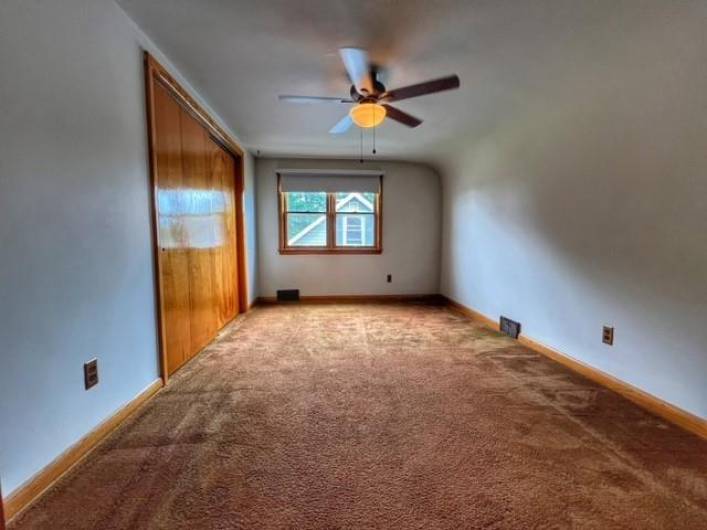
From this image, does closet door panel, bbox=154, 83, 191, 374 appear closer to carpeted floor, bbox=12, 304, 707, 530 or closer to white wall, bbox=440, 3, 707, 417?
carpeted floor, bbox=12, 304, 707, 530

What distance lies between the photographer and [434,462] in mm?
1407

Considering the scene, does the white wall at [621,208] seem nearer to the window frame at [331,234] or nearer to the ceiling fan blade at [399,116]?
the ceiling fan blade at [399,116]

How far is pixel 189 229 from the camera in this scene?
8.70ft

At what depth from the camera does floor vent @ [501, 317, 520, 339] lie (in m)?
3.19

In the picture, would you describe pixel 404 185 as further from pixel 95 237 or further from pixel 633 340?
pixel 95 237

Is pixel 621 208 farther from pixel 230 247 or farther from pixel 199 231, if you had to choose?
pixel 230 247

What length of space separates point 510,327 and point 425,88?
7.73 feet

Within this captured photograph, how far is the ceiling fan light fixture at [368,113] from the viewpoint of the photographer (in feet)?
7.43

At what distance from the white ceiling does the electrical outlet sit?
1743mm

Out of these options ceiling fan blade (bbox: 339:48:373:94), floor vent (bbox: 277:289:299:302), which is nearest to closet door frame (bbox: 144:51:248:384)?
ceiling fan blade (bbox: 339:48:373:94)

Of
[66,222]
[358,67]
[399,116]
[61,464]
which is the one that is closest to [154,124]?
[66,222]

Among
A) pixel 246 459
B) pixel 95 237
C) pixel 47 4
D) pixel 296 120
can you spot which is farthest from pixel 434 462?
pixel 296 120

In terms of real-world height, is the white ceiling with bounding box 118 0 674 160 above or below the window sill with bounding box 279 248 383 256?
above

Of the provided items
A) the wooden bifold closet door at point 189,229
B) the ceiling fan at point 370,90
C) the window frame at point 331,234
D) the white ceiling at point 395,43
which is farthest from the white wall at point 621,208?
the wooden bifold closet door at point 189,229
